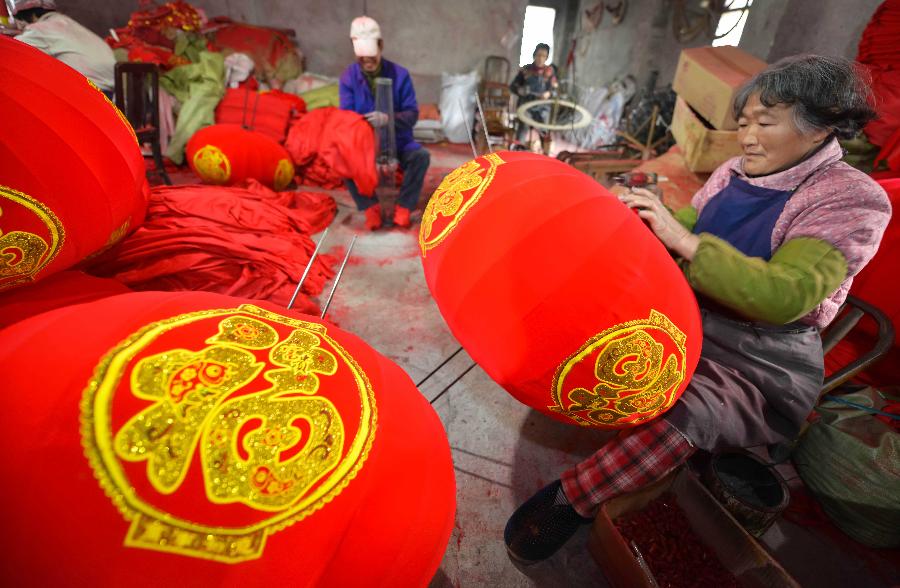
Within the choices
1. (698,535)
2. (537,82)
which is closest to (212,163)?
(698,535)

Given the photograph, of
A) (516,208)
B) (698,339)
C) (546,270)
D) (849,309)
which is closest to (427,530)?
(546,270)

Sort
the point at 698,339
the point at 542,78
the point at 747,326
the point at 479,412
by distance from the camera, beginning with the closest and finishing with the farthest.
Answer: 1. the point at 698,339
2. the point at 747,326
3. the point at 479,412
4. the point at 542,78

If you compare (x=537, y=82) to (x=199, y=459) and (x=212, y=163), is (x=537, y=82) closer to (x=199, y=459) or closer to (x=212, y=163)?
(x=212, y=163)

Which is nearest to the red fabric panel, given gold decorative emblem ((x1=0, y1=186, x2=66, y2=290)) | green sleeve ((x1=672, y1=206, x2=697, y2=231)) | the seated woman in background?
gold decorative emblem ((x1=0, y1=186, x2=66, y2=290))

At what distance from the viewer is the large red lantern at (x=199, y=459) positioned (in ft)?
1.55

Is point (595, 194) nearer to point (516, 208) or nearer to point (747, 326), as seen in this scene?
point (516, 208)

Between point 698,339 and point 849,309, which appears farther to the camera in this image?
point 849,309

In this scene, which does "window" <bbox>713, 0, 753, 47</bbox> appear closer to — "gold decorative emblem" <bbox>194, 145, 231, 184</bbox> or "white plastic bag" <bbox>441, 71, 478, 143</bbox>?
"white plastic bag" <bbox>441, 71, 478, 143</bbox>

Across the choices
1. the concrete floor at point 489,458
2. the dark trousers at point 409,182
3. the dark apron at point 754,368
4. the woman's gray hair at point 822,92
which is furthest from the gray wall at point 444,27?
the concrete floor at point 489,458

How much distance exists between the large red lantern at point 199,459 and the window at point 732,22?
5.98 m

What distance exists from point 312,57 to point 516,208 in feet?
20.6

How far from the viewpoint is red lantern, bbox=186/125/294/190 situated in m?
3.11

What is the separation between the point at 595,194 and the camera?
95 cm

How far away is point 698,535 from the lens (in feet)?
4.49
